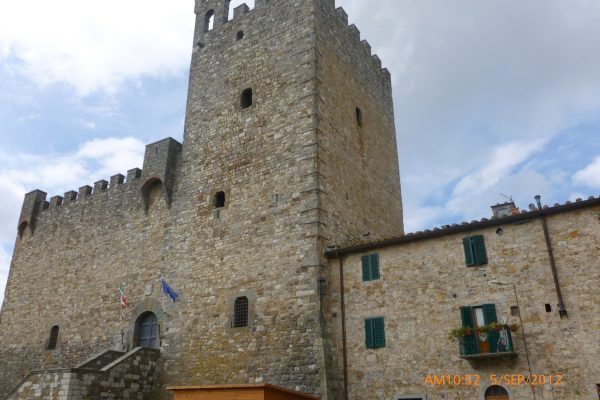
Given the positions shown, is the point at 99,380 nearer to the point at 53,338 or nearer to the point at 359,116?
the point at 53,338

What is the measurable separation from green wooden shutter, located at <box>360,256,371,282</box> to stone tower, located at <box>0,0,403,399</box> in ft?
3.51

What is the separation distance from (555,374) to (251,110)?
11.9 metres

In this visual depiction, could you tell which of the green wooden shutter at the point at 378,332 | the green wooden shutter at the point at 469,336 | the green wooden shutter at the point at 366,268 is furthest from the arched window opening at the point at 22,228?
the green wooden shutter at the point at 469,336

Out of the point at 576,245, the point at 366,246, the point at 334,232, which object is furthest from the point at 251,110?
the point at 576,245

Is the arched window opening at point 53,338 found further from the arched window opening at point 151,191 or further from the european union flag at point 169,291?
the european union flag at point 169,291

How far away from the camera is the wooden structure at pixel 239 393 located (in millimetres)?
10750

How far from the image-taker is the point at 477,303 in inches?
478

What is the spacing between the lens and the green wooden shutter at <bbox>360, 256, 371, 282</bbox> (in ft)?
45.5

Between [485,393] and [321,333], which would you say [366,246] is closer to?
[321,333]

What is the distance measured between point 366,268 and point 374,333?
173cm

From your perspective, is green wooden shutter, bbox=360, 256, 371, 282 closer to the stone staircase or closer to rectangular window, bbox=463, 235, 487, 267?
rectangular window, bbox=463, 235, 487, 267

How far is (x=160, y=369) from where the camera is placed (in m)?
15.8

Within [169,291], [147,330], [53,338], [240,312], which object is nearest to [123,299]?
[147,330]
